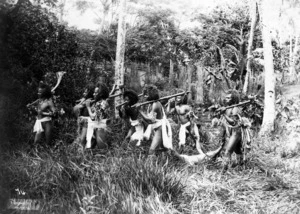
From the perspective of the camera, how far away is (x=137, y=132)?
253 inches

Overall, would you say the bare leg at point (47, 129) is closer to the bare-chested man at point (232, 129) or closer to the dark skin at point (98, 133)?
the dark skin at point (98, 133)

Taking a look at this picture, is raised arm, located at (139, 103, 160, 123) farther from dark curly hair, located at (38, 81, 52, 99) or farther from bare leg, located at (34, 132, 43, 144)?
bare leg, located at (34, 132, 43, 144)

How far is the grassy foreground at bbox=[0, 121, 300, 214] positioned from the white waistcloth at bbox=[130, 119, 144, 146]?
1.02ft

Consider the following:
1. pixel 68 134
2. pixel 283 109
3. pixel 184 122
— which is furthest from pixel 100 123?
pixel 283 109

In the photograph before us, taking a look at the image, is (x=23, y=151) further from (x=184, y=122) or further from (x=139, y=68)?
(x=139, y=68)

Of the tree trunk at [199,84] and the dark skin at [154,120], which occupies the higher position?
the tree trunk at [199,84]

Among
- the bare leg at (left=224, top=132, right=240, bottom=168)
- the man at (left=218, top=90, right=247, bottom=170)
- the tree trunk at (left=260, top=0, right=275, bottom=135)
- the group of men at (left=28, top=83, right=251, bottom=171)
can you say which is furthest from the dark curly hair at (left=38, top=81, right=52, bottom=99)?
the tree trunk at (left=260, top=0, right=275, bottom=135)

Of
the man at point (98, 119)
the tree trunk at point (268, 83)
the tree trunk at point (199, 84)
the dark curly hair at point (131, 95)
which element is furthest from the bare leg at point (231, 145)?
the tree trunk at point (199, 84)

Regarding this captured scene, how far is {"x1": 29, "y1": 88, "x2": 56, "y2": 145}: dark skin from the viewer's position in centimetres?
631

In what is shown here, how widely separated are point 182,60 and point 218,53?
55.8 inches

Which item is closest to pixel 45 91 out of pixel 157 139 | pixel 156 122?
pixel 156 122

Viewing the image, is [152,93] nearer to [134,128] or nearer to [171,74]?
[134,128]

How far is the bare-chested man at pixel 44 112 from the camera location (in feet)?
20.7

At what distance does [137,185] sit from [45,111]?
2.60m
